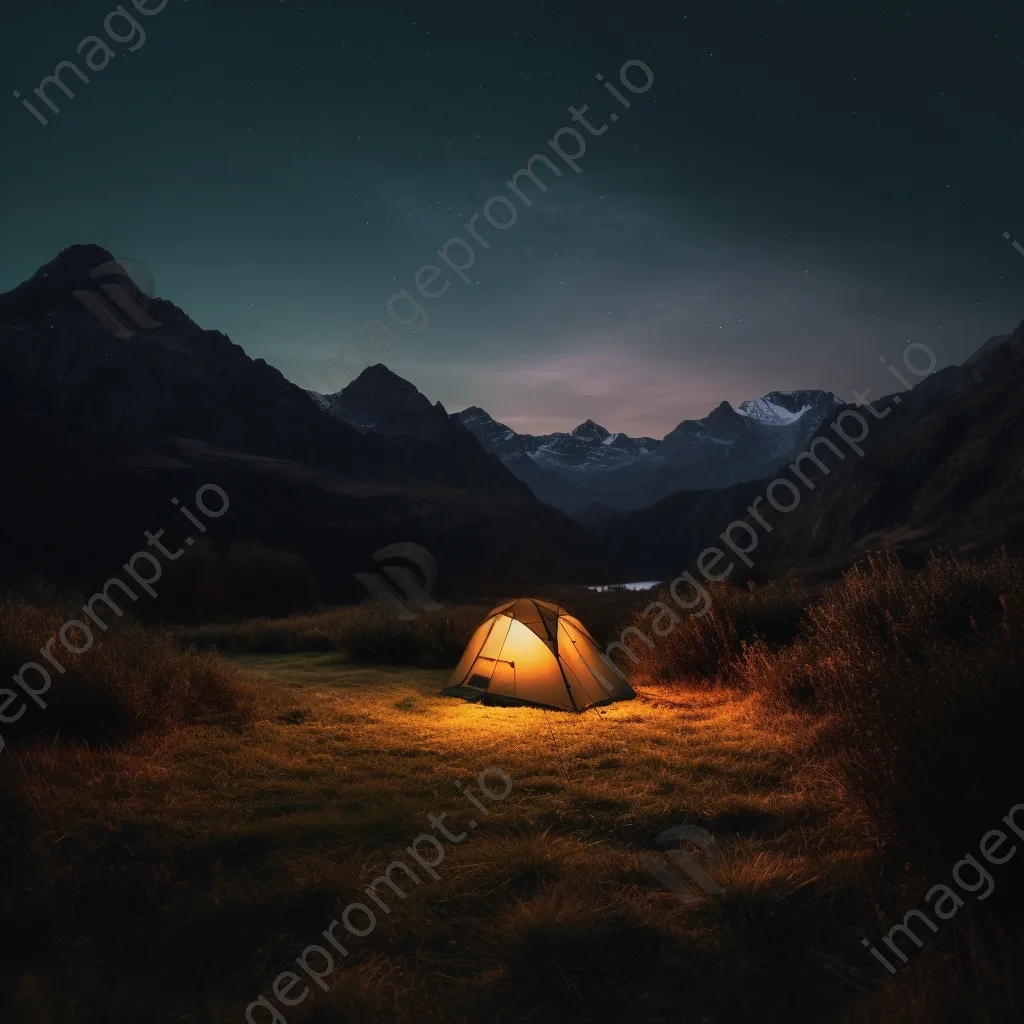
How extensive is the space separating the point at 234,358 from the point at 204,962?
166815 mm

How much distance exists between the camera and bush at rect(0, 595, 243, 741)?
657cm

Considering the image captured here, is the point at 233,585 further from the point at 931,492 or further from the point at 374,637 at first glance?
the point at 931,492

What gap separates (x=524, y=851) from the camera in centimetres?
450

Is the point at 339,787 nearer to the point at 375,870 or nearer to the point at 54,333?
the point at 375,870

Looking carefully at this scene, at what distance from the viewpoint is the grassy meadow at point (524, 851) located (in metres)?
3.24

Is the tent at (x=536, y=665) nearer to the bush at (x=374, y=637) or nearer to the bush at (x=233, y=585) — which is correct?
the bush at (x=374, y=637)

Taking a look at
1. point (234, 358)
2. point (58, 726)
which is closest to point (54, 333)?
point (234, 358)

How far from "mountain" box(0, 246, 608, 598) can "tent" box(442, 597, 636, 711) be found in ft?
120

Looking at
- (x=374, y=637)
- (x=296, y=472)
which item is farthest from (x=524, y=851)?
(x=296, y=472)

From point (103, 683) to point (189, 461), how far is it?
8194 cm

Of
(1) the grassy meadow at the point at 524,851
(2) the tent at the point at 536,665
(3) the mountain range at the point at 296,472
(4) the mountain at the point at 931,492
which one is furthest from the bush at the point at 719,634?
(4) the mountain at the point at 931,492

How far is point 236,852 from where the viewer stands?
15.3 ft

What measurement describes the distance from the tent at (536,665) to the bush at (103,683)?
3.53 metres

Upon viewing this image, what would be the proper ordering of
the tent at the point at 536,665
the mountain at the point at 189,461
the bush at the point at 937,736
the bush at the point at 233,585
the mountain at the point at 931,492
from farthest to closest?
the mountain at the point at 189,461 < the mountain at the point at 931,492 < the bush at the point at 233,585 < the tent at the point at 536,665 < the bush at the point at 937,736
